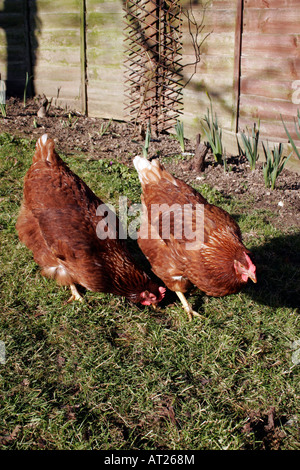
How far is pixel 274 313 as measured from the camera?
3.18 metres

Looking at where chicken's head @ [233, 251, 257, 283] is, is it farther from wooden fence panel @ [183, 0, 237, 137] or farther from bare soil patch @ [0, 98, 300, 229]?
wooden fence panel @ [183, 0, 237, 137]

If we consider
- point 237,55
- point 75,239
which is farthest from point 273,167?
point 75,239

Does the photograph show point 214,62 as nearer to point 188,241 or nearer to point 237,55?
point 237,55

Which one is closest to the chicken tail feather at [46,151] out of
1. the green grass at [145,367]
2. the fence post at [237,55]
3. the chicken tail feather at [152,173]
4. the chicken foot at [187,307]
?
the chicken tail feather at [152,173]

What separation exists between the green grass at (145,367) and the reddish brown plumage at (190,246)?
37cm

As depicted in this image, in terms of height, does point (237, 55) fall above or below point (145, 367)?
above

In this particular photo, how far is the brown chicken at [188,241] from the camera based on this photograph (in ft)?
9.31

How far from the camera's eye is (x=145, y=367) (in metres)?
2.67

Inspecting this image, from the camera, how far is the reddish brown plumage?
9.29 ft

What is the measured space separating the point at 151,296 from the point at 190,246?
48 centimetres

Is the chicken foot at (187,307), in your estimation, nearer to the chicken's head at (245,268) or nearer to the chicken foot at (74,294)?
the chicken's head at (245,268)
